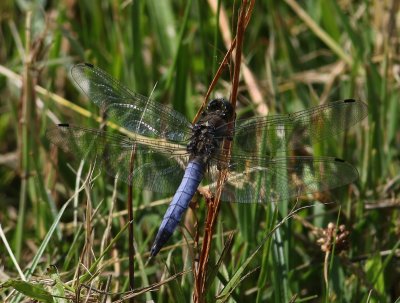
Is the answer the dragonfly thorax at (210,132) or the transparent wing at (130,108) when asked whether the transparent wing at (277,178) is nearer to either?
the dragonfly thorax at (210,132)

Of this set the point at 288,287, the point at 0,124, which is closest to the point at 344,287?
the point at 288,287

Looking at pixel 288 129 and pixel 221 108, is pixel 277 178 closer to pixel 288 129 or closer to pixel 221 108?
pixel 288 129

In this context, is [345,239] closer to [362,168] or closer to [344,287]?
[344,287]

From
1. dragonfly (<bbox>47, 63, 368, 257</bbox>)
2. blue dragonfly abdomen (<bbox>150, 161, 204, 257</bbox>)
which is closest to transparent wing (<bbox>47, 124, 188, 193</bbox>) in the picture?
dragonfly (<bbox>47, 63, 368, 257</bbox>)

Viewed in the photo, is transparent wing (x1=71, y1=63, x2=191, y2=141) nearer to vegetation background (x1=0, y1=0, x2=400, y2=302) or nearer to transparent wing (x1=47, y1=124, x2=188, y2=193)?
transparent wing (x1=47, y1=124, x2=188, y2=193)

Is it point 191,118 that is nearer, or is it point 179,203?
point 179,203

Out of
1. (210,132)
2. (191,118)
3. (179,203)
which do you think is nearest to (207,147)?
(210,132)

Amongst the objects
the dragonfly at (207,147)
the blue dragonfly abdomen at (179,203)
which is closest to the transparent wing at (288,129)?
the dragonfly at (207,147)
